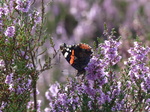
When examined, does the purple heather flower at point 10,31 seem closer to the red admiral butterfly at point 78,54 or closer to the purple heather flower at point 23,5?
the purple heather flower at point 23,5

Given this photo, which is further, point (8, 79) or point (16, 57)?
point (16, 57)

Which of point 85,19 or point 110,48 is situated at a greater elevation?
point 85,19

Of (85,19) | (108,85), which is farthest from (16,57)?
(85,19)

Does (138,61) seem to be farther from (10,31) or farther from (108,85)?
(10,31)

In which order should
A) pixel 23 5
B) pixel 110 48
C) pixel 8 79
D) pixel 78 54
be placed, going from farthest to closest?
pixel 78 54 → pixel 23 5 → pixel 8 79 → pixel 110 48

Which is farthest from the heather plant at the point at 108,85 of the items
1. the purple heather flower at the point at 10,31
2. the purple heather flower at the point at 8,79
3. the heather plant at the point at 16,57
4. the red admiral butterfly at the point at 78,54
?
the purple heather flower at the point at 10,31

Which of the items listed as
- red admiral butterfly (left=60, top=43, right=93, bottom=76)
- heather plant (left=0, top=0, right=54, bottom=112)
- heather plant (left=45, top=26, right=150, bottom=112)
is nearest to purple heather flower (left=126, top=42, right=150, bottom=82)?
heather plant (left=45, top=26, right=150, bottom=112)

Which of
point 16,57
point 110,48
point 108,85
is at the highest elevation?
point 16,57

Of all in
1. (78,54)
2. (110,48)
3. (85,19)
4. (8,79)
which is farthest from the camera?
(85,19)
